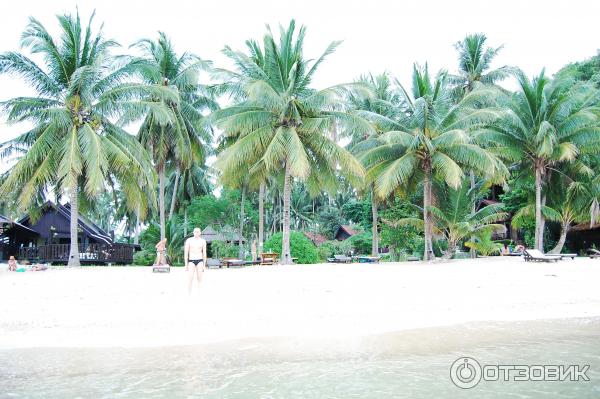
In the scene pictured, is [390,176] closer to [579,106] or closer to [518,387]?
[579,106]

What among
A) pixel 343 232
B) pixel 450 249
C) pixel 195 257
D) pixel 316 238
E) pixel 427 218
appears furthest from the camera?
pixel 343 232

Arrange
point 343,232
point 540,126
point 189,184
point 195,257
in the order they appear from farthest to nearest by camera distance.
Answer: point 343,232 < point 189,184 < point 540,126 < point 195,257

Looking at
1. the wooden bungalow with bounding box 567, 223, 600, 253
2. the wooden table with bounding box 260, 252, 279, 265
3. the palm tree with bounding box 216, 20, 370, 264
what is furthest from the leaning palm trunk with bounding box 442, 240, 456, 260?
the wooden bungalow with bounding box 567, 223, 600, 253

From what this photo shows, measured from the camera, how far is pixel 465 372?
19.9ft

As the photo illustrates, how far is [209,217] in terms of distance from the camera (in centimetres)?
3136

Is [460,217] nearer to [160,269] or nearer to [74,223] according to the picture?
[160,269]

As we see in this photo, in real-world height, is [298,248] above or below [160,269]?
above

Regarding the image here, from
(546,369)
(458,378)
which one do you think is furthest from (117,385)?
(546,369)

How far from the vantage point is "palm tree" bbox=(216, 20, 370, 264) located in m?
19.4

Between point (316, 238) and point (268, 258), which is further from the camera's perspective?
point (316, 238)

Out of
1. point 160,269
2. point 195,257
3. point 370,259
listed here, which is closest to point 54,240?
point 160,269

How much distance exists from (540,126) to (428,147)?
5.01m

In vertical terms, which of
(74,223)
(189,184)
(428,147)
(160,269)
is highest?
(189,184)

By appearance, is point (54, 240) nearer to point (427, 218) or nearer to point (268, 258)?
point (268, 258)
